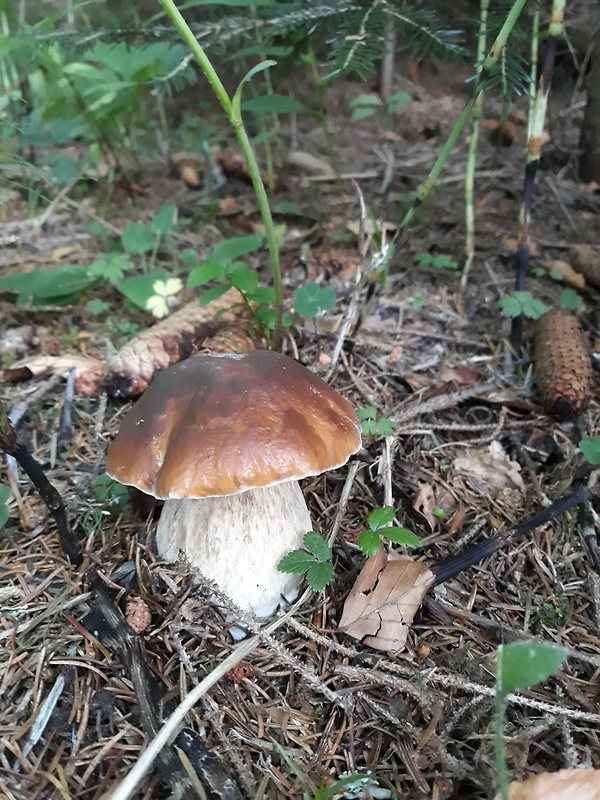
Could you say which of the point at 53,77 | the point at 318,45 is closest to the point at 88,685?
the point at 53,77

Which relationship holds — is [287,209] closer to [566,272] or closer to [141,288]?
[141,288]

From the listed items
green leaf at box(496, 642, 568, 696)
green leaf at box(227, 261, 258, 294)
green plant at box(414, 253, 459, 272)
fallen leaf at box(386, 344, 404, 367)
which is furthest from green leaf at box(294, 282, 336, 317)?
green leaf at box(496, 642, 568, 696)

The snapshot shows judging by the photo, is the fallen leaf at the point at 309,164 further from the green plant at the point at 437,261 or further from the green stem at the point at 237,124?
the green stem at the point at 237,124

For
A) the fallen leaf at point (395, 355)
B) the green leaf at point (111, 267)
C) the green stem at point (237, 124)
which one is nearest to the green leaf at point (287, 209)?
the green leaf at point (111, 267)

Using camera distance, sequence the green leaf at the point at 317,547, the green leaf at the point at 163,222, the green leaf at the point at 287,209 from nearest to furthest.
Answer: the green leaf at the point at 317,547
the green leaf at the point at 163,222
the green leaf at the point at 287,209

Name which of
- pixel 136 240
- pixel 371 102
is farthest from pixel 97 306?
pixel 371 102

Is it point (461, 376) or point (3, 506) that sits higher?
point (3, 506)

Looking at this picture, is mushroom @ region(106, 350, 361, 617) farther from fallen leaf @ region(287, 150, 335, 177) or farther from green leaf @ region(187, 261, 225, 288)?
fallen leaf @ region(287, 150, 335, 177)
